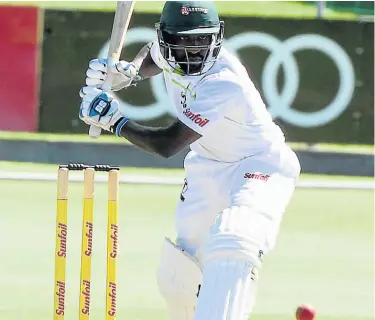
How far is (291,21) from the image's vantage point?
11.5 metres

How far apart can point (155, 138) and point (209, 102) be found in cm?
25

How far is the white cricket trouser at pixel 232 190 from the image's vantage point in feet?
14.9

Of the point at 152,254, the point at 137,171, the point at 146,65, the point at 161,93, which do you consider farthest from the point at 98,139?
the point at 146,65

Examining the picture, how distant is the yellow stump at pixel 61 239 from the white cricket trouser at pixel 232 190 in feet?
1.59

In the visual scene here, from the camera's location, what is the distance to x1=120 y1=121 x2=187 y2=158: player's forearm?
4477 mm

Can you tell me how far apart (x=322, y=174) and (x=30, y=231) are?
3.96m

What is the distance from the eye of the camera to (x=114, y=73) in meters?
4.83

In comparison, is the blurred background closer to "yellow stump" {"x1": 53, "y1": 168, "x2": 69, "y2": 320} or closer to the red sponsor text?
"yellow stump" {"x1": 53, "y1": 168, "x2": 69, "y2": 320}

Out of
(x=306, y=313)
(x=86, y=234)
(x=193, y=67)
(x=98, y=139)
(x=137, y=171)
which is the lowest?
(x=86, y=234)

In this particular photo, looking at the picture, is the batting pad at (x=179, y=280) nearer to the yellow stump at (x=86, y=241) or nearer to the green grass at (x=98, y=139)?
the yellow stump at (x=86, y=241)

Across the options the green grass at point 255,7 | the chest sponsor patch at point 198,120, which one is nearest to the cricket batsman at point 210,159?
the chest sponsor patch at point 198,120

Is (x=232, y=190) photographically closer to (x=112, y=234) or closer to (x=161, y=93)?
(x=112, y=234)

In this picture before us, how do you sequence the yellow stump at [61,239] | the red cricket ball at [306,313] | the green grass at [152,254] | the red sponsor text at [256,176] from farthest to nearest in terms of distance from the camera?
the green grass at [152,254]
the red cricket ball at [306,313]
the yellow stump at [61,239]
the red sponsor text at [256,176]

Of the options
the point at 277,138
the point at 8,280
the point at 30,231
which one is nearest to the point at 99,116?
the point at 277,138
